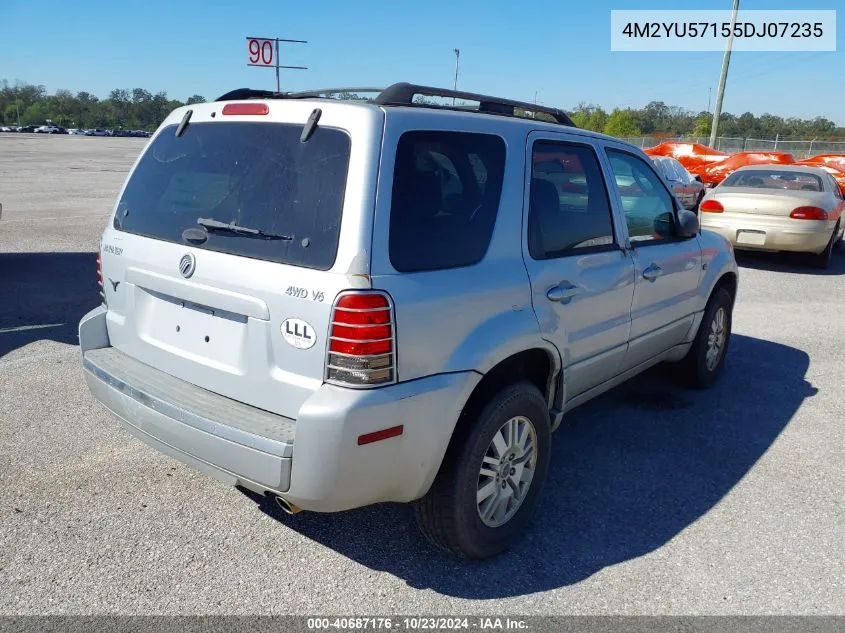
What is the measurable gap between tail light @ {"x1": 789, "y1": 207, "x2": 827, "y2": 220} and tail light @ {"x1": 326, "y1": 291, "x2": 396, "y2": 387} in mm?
9517

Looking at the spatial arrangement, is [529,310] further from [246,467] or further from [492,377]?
[246,467]

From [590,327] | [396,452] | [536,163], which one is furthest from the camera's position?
[590,327]

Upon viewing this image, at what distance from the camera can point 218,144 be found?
9.75 ft

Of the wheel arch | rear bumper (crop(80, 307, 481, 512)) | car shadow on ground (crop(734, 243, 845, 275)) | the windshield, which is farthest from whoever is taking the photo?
the windshield

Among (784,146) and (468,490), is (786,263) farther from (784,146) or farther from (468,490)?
(784,146)

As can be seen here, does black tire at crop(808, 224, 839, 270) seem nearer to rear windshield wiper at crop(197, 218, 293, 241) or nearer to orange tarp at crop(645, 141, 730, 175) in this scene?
rear windshield wiper at crop(197, 218, 293, 241)

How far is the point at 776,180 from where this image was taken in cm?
1130

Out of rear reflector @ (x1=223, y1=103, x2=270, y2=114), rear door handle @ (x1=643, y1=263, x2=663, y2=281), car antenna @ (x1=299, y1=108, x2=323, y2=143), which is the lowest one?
rear door handle @ (x1=643, y1=263, x2=663, y2=281)

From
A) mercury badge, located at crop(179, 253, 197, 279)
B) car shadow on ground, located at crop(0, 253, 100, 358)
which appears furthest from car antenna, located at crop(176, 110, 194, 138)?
car shadow on ground, located at crop(0, 253, 100, 358)

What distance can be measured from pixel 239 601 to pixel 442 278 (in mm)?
1512

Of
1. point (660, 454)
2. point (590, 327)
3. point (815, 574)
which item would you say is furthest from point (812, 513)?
point (590, 327)

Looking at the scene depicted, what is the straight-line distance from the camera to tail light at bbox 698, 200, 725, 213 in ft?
34.6

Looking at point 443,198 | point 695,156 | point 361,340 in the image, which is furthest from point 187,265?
point 695,156

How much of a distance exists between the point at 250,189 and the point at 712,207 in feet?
31.1
